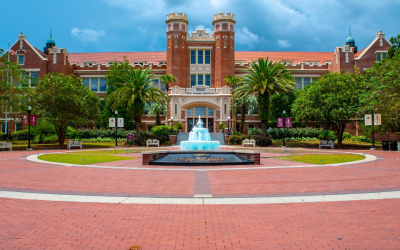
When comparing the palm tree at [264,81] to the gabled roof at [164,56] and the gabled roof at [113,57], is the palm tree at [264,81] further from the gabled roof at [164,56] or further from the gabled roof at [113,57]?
the gabled roof at [113,57]

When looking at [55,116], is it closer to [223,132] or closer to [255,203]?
[223,132]

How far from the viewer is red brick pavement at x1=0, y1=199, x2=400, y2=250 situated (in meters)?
4.04

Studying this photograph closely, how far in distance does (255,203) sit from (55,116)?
27.4m

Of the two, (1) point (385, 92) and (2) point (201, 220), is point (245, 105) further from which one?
(2) point (201, 220)

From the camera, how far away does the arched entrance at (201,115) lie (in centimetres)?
4292

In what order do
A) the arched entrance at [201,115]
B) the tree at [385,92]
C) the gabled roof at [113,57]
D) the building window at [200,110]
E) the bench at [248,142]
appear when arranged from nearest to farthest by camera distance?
the tree at [385,92] < the bench at [248,142] < the arched entrance at [201,115] < the building window at [200,110] < the gabled roof at [113,57]

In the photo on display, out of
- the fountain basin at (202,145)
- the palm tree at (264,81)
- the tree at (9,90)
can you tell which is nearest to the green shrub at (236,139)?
the palm tree at (264,81)

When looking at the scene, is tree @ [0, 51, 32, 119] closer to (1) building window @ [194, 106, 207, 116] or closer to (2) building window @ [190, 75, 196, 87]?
(1) building window @ [194, 106, 207, 116]

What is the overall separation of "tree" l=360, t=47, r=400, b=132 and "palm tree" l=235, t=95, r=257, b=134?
A: 54.9ft

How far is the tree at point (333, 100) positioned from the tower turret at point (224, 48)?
16436mm

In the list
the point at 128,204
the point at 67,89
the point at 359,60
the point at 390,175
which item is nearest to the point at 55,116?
the point at 67,89

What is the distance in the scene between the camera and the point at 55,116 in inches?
1128

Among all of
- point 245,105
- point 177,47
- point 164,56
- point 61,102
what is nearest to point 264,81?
point 245,105

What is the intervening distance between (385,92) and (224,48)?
25337 millimetres
